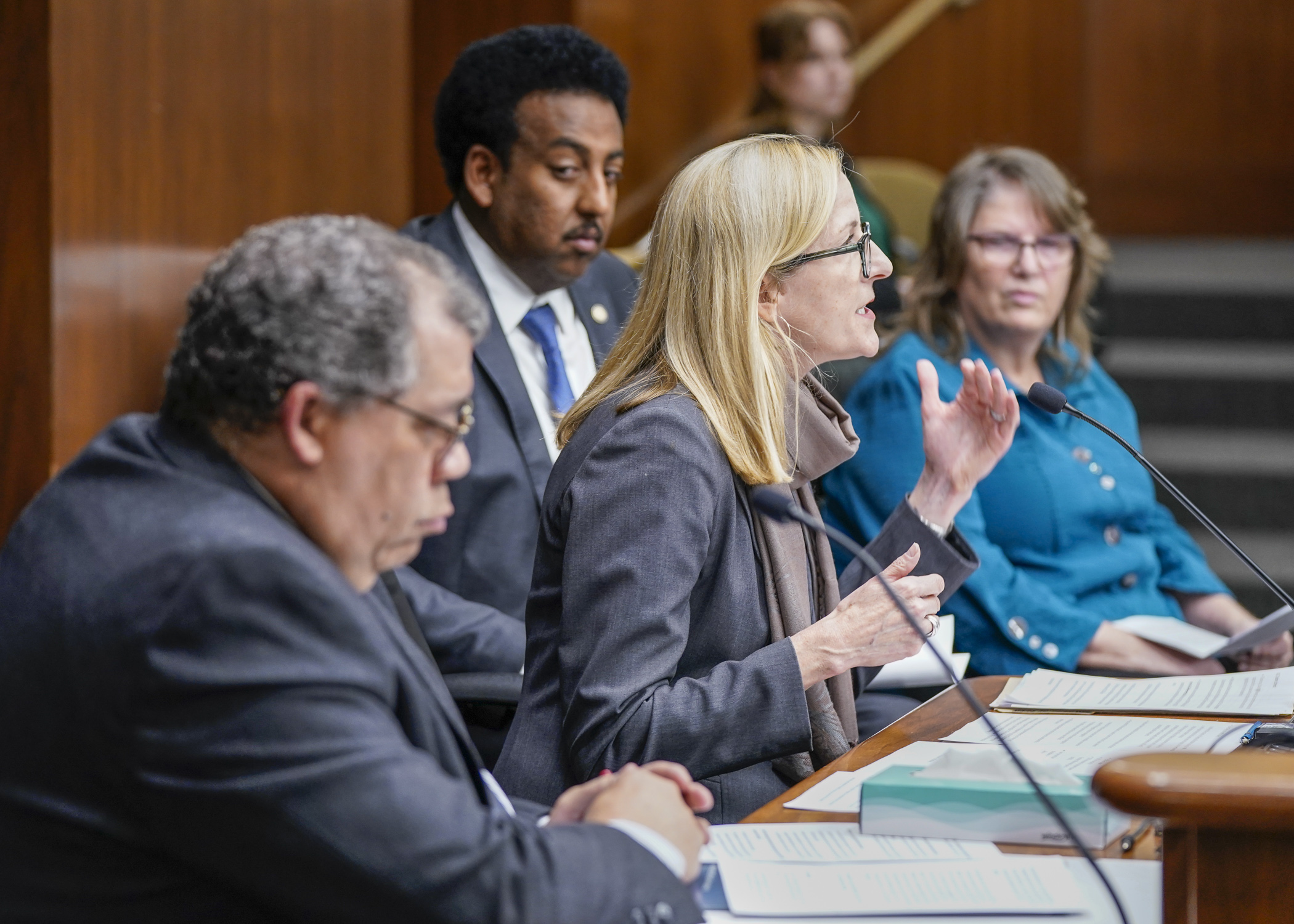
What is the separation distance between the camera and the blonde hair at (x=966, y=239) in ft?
8.41

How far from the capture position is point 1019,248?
2543mm

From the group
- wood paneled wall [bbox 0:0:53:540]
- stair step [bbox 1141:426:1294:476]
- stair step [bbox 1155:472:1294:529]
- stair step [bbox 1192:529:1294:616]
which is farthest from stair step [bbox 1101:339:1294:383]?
wood paneled wall [bbox 0:0:53:540]

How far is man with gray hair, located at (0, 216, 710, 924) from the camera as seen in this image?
89 cm

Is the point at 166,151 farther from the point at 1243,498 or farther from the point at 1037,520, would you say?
the point at 1243,498

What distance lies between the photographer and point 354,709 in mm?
919

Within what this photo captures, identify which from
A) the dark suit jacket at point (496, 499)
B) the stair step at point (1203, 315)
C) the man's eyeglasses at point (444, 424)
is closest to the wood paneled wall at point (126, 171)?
the dark suit jacket at point (496, 499)

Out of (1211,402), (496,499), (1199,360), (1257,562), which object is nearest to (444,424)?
(496,499)

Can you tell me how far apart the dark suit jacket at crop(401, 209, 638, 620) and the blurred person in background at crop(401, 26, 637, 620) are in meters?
0.02

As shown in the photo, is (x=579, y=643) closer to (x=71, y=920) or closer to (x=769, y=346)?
(x=769, y=346)

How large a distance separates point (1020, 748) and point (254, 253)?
95 centimetres

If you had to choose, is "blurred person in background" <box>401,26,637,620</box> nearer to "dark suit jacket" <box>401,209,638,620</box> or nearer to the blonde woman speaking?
"dark suit jacket" <box>401,209,638,620</box>

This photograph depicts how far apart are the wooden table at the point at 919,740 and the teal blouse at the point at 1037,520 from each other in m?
0.35

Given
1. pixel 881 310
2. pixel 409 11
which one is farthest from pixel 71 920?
pixel 409 11

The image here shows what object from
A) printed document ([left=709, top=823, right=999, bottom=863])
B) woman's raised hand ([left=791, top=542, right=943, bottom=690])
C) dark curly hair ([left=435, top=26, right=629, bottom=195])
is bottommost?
printed document ([left=709, top=823, right=999, bottom=863])
